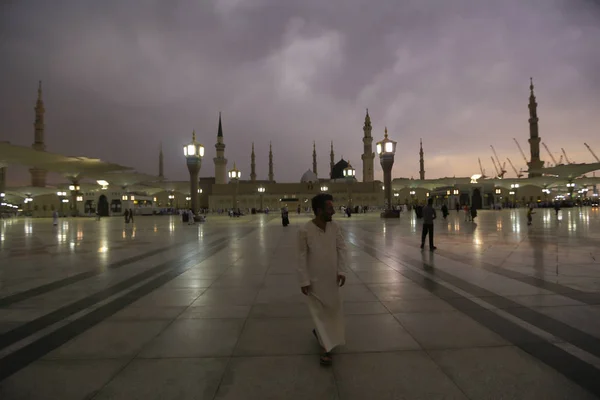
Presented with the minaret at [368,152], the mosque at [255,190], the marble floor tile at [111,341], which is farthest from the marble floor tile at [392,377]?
the minaret at [368,152]

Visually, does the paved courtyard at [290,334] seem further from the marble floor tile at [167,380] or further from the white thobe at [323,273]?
the white thobe at [323,273]

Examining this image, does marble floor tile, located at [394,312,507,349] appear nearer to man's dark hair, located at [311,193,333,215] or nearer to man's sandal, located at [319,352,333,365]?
man's sandal, located at [319,352,333,365]

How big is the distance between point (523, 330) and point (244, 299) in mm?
3479

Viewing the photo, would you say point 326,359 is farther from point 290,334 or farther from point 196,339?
point 196,339

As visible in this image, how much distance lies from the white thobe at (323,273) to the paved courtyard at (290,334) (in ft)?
0.97

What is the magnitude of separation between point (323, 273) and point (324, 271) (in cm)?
2

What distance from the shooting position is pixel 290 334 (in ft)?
12.7

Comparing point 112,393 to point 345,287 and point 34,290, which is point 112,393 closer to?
point 345,287

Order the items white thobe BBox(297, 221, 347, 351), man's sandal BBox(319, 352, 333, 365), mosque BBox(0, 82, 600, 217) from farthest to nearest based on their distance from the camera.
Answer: mosque BBox(0, 82, 600, 217) < white thobe BBox(297, 221, 347, 351) < man's sandal BBox(319, 352, 333, 365)

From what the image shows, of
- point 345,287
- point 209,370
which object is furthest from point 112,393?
point 345,287

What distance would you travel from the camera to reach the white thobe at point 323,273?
333 centimetres

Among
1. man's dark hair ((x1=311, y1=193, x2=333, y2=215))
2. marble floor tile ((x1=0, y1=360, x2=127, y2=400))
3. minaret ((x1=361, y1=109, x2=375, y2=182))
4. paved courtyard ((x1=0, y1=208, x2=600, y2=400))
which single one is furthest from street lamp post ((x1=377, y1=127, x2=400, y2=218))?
minaret ((x1=361, y1=109, x2=375, y2=182))

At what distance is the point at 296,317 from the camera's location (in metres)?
4.43

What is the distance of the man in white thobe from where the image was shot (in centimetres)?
333
